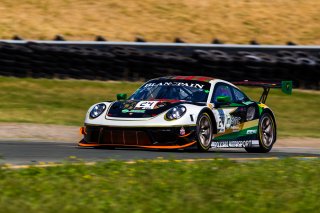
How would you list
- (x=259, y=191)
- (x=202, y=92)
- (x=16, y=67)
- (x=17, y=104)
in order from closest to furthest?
(x=259, y=191)
(x=202, y=92)
(x=17, y=104)
(x=16, y=67)

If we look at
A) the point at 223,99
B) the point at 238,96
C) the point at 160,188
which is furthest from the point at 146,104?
the point at 160,188

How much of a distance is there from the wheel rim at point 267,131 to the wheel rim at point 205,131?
1.69 m

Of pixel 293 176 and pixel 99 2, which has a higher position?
pixel 99 2

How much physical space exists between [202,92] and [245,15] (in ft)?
81.1

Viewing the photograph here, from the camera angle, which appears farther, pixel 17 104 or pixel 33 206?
pixel 17 104

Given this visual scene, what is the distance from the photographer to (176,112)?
38.4 feet

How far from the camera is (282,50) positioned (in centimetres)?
2511

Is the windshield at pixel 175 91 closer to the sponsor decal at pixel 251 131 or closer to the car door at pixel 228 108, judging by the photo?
the car door at pixel 228 108

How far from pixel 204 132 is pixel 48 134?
4.40m

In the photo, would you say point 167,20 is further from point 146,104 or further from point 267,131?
point 146,104

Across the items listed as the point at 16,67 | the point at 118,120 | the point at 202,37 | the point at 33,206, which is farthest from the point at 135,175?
the point at 202,37

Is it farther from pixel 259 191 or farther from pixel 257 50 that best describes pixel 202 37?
pixel 259 191

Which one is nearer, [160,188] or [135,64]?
[160,188]

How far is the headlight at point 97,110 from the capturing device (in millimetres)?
12078
